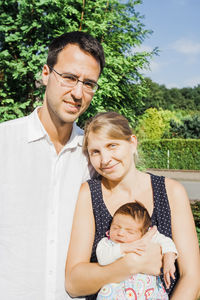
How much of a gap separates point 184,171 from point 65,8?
15864 millimetres

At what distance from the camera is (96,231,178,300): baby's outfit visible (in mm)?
1724

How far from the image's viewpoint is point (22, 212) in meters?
1.81

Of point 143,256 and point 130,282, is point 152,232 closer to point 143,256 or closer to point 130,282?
point 143,256

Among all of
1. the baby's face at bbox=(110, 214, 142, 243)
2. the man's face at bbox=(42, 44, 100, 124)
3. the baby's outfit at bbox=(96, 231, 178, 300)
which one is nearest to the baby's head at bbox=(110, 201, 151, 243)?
the baby's face at bbox=(110, 214, 142, 243)

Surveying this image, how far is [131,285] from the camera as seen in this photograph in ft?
5.71

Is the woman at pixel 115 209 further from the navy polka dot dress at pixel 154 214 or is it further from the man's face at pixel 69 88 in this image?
the man's face at pixel 69 88

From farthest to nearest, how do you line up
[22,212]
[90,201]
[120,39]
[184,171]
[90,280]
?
1. [184,171]
2. [120,39]
3. [90,201]
4. [22,212]
5. [90,280]

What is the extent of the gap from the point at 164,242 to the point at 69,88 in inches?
45.6

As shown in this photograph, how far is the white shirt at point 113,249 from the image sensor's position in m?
1.74

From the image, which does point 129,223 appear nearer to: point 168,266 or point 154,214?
point 154,214

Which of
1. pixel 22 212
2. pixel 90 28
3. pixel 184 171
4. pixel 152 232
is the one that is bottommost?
pixel 152 232

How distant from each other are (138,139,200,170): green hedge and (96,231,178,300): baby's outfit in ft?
61.6

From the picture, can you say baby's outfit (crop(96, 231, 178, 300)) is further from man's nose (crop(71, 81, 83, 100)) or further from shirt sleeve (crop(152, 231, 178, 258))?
man's nose (crop(71, 81, 83, 100))

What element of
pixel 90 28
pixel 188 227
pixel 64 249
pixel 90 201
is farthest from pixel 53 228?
pixel 90 28
